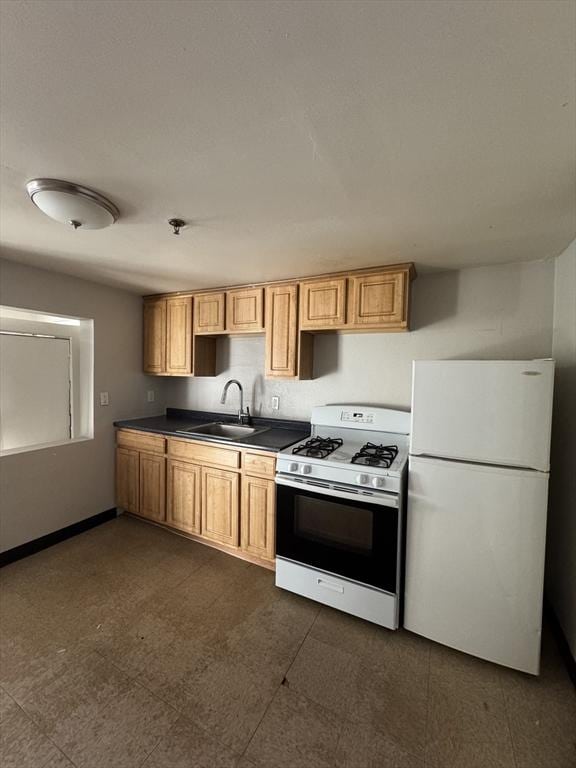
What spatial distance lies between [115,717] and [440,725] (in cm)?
141

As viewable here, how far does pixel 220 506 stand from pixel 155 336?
187 cm

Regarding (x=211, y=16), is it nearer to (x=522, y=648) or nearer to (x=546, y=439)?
(x=546, y=439)

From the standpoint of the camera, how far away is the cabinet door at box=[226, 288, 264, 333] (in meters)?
2.77

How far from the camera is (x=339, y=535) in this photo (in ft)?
6.60

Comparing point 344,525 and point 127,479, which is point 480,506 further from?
point 127,479

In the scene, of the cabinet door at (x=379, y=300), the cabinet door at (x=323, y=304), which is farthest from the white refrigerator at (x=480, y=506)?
the cabinet door at (x=323, y=304)

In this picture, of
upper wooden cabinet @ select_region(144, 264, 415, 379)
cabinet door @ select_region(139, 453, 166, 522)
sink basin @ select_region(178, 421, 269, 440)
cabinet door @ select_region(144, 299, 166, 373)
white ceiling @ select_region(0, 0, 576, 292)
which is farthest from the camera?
cabinet door @ select_region(144, 299, 166, 373)

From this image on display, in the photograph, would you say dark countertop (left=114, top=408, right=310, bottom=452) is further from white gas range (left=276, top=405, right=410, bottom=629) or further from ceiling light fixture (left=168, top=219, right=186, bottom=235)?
ceiling light fixture (left=168, top=219, right=186, bottom=235)

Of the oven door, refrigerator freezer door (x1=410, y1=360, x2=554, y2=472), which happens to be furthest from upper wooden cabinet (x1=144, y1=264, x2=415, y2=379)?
the oven door

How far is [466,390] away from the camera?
66.6 inches

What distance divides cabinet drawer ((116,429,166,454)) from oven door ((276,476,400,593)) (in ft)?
4.41

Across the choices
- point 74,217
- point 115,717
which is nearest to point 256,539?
point 115,717

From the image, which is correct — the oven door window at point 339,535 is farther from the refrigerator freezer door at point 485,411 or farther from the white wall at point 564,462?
the white wall at point 564,462

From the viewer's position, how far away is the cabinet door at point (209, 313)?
9.66ft
